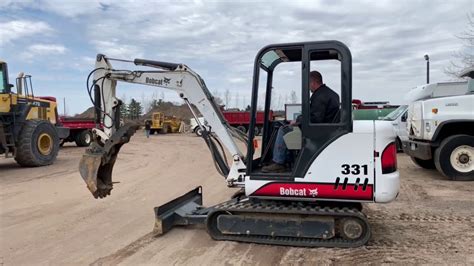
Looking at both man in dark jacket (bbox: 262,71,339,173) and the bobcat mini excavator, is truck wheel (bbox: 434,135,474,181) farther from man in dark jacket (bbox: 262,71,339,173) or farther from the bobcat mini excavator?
man in dark jacket (bbox: 262,71,339,173)

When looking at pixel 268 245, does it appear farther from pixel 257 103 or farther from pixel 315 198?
pixel 257 103

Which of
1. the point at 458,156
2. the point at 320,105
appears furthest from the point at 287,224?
the point at 458,156

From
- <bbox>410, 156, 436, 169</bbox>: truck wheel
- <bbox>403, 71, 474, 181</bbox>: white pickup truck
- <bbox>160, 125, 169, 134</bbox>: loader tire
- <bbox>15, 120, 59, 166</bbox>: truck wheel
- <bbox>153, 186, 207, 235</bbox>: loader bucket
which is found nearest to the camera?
<bbox>153, 186, 207, 235</bbox>: loader bucket

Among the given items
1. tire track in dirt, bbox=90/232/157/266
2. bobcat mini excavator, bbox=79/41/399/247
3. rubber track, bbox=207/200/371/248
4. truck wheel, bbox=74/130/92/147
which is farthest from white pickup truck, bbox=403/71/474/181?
truck wheel, bbox=74/130/92/147

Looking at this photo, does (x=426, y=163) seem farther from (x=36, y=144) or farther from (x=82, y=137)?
(x=82, y=137)

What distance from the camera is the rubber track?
202 inches

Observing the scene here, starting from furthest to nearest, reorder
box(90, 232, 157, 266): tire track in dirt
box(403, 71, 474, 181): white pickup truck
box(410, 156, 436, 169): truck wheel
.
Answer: box(410, 156, 436, 169): truck wheel, box(403, 71, 474, 181): white pickup truck, box(90, 232, 157, 266): tire track in dirt

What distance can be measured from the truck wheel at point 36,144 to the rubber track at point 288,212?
946 cm

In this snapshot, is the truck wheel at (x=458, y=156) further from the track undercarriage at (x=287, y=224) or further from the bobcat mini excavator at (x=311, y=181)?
the track undercarriage at (x=287, y=224)

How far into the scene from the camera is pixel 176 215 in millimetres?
6023

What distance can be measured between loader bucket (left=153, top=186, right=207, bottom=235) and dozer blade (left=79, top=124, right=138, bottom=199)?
3.31 feet

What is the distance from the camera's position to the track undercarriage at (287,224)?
5145mm

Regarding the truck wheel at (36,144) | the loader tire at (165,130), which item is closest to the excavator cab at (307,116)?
the truck wheel at (36,144)

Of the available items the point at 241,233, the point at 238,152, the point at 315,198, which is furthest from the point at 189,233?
the point at 315,198
